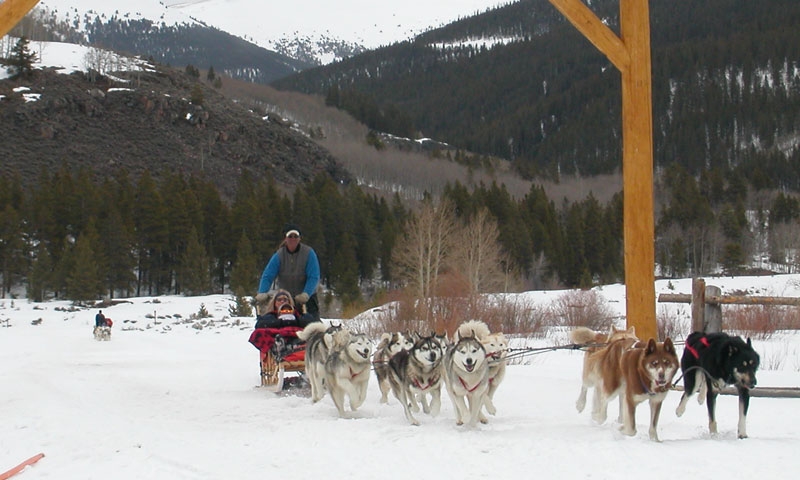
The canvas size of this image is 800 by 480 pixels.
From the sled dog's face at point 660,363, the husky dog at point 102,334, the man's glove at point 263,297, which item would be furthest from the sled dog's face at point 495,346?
the husky dog at point 102,334

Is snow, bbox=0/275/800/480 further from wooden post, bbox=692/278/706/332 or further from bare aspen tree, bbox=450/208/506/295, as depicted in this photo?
bare aspen tree, bbox=450/208/506/295

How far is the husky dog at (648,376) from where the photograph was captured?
5590 millimetres

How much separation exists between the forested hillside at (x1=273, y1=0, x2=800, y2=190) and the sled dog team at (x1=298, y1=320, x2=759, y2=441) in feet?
372

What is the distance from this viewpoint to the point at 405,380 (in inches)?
291

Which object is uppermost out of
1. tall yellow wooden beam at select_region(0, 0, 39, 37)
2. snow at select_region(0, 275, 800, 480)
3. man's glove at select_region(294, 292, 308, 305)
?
tall yellow wooden beam at select_region(0, 0, 39, 37)

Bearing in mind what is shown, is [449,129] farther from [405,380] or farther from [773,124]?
[405,380]

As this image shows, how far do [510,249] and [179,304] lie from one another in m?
38.0

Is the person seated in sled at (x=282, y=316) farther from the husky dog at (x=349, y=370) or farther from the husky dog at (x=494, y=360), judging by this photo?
the husky dog at (x=494, y=360)

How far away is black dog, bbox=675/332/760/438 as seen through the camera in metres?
5.68

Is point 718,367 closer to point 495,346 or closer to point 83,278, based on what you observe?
point 495,346

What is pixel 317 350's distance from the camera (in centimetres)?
834

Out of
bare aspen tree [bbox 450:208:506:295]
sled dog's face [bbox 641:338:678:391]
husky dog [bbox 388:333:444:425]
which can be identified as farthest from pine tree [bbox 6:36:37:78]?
sled dog's face [bbox 641:338:678:391]

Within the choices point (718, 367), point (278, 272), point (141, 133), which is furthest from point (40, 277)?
point (718, 367)

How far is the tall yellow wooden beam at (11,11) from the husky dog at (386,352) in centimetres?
540
